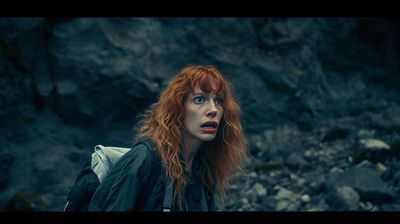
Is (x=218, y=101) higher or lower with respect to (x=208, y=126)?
higher

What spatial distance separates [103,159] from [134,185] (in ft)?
0.96

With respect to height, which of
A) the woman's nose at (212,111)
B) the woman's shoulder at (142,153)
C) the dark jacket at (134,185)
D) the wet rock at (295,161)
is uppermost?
the woman's nose at (212,111)

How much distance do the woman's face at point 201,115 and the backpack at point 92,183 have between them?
30 centimetres

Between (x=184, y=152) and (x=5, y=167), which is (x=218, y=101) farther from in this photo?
(x=5, y=167)

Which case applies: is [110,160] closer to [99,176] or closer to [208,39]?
[99,176]

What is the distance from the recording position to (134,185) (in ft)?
8.98

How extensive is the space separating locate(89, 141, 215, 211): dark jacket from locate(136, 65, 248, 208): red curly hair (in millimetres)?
83

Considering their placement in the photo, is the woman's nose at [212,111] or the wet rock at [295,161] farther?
→ the wet rock at [295,161]

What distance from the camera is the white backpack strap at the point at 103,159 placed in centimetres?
288

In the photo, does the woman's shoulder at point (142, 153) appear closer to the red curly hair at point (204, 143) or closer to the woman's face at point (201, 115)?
the red curly hair at point (204, 143)

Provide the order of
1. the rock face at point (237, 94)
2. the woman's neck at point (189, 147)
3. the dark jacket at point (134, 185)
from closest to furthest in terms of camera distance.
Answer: the dark jacket at point (134, 185)
the woman's neck at point (189, 147)
the rock face at point (237, 94)

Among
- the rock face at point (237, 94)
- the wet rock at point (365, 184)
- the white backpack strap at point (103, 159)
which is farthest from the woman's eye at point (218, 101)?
the wet rock at point (365, 184)

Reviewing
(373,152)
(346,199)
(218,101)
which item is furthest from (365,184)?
(218,101)
